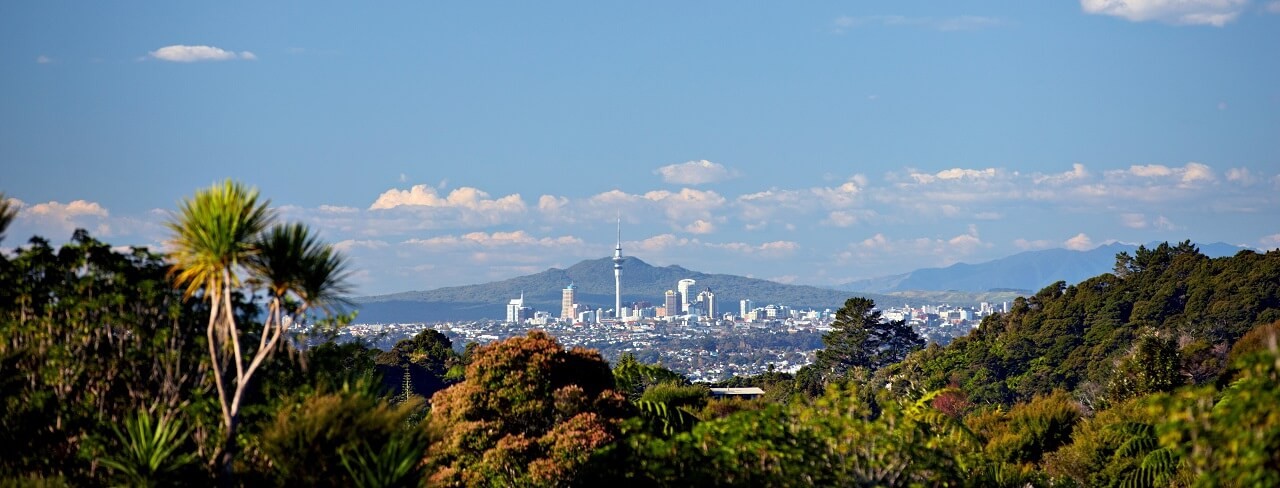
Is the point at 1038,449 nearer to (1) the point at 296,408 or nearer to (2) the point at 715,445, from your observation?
(2) the point at 715,445

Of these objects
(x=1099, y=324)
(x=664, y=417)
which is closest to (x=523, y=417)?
(x=664, y=417)

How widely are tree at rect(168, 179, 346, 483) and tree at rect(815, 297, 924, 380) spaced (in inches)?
2399

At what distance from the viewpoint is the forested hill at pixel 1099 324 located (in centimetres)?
5912

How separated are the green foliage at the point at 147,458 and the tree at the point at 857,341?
61.0m

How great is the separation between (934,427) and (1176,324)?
49.3m

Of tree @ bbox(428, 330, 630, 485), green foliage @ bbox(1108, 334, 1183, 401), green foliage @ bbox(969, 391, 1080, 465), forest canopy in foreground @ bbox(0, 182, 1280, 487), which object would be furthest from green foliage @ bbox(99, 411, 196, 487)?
green foliage @ bbox(1108, 334, 1183, 401)

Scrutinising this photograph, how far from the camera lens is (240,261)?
11.1 meters

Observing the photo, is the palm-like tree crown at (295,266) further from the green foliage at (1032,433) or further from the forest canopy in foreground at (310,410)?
the green foliage at (1032,433)

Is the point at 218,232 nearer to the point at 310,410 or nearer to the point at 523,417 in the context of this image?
the point at 310,410

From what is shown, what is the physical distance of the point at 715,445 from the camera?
39.9 feet

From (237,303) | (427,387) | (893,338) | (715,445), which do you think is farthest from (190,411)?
(893,338)

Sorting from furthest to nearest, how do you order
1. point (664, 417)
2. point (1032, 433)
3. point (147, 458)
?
point (1032, 433)
point (664, 417)
point (147, 458)

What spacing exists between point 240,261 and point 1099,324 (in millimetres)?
59438

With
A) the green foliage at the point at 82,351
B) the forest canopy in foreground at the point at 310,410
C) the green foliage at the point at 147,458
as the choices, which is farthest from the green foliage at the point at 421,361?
the green foliage at the point at 147,458
